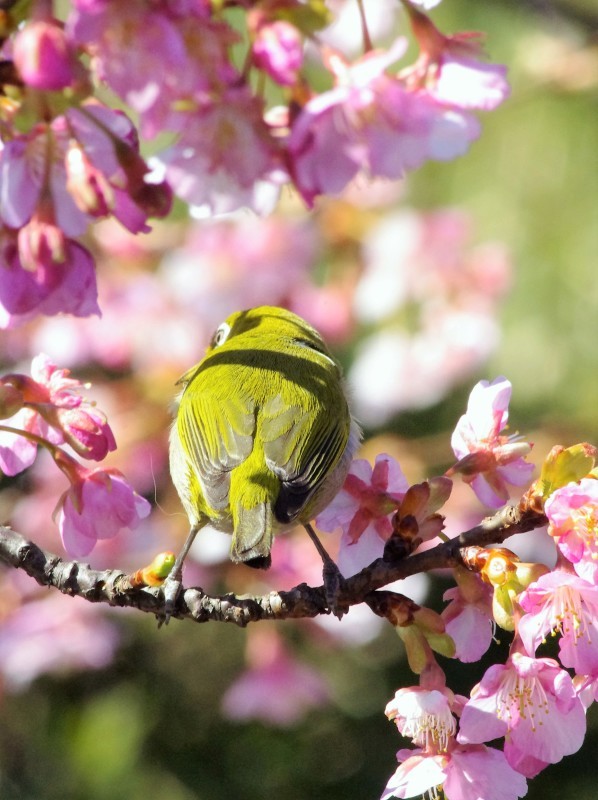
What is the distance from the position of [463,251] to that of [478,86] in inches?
96.7

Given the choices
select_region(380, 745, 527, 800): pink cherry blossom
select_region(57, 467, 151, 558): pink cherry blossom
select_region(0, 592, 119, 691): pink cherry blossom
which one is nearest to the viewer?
select_region(380, 745, 527, 800): pink cherry blossom

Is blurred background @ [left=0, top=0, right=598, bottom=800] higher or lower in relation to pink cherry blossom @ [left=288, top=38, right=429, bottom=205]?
lower

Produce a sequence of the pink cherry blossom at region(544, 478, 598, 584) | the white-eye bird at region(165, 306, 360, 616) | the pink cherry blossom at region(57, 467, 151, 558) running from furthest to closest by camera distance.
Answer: the white-eye bird at region(165, 306, 360, 616) → the pink cherry blossom at region(57, 467, 151, 558) → the pink cherry blossom at region(544, 478, 598, 584)

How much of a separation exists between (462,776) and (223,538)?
202 centimetres

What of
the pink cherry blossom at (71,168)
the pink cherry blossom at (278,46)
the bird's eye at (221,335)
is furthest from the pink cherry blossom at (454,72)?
the bird's eye at (221,335)

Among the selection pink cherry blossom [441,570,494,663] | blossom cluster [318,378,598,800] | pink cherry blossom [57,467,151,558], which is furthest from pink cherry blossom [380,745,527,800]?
pink cherry blossom [57,467,151,558]

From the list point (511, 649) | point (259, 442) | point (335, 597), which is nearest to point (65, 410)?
point (335, 597)

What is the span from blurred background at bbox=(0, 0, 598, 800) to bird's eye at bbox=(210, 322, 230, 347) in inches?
10.8

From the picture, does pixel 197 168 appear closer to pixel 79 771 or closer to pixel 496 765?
pixel 496 765

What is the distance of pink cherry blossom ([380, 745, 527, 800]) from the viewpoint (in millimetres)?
1468

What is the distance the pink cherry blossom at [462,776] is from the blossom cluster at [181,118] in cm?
69

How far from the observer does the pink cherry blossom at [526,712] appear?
55.7 inches

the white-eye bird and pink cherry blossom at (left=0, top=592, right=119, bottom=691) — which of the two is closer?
the white-eye bird

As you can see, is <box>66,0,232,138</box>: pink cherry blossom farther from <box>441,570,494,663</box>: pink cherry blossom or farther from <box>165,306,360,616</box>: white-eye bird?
<box>165,306,360,616</box>: white-eye bird
